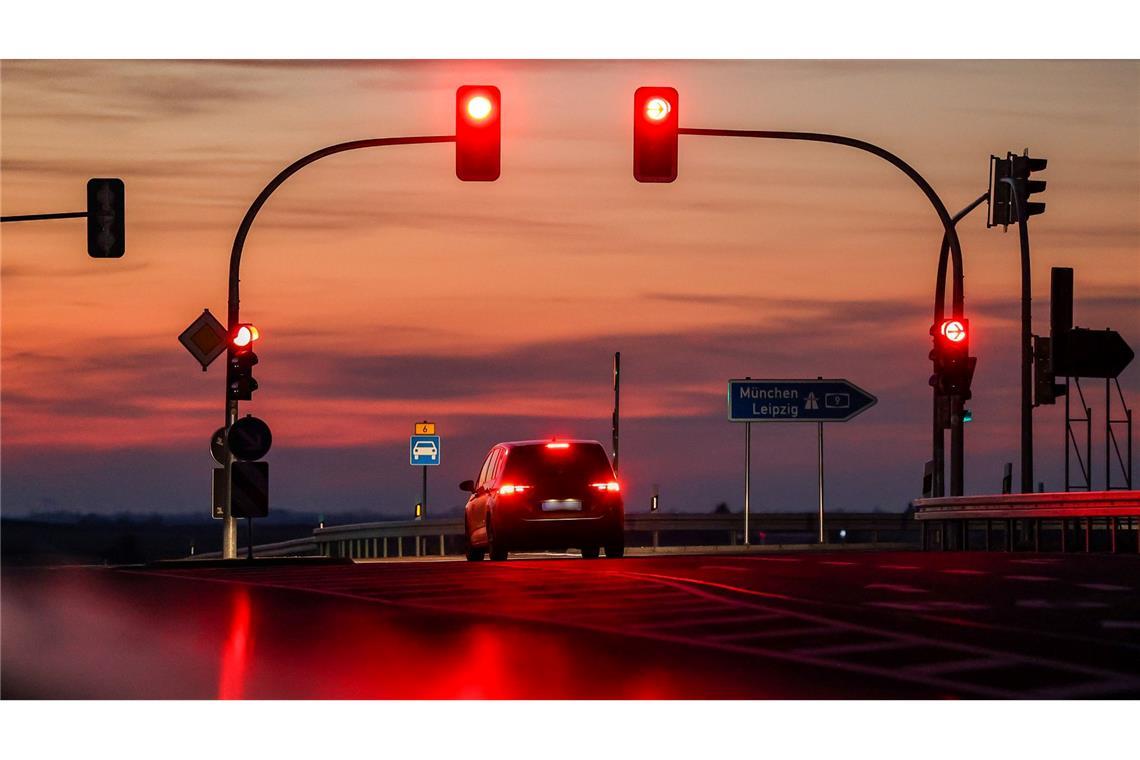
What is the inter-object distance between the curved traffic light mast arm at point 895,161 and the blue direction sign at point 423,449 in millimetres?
18664

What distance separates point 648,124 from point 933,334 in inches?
363

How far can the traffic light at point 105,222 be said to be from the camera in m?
27.8

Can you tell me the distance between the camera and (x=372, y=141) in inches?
1082

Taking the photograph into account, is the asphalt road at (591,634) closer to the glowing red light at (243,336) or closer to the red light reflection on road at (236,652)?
the red light reflection on road at (236,652)

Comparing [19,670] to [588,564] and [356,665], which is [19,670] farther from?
[588,564]

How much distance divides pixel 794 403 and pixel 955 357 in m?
14.8

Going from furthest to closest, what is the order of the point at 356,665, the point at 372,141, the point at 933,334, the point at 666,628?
the point at 933,334 < the point at 372,141 < the point at 666,628 < the point at 356,665

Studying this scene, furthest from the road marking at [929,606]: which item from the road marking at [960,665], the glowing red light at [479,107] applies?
the glowing red light at [479,107]

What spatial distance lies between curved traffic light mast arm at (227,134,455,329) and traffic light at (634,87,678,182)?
10.1 feet

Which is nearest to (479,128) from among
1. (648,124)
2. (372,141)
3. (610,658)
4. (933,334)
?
(648,124)

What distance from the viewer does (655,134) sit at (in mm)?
23891

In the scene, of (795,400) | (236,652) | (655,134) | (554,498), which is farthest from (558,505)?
(795,400)

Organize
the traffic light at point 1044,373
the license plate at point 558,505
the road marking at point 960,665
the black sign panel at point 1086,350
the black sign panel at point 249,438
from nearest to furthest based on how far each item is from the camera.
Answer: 1. the road marking at point 960,665
2. the license plate at point 558,505
3. the black sign panel at point 249,438
4. the black sign panel at point 1086,350
5. the traffic light at point 1044,373

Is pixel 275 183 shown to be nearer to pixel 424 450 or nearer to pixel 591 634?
pixel 591 634
